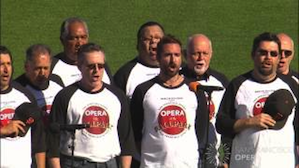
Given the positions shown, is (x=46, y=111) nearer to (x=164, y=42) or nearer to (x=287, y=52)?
(x=164, y=42)

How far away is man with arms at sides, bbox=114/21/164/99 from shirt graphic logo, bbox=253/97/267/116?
1.27m

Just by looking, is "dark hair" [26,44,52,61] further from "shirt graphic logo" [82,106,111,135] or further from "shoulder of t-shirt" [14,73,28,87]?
"shirt graphic logo" [82,106,111,135]

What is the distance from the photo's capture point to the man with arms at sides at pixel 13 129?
8.46 m

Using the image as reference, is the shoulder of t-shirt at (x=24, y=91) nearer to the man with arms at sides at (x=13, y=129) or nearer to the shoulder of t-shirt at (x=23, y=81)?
the man with arms at sides at (x=13, y=129)

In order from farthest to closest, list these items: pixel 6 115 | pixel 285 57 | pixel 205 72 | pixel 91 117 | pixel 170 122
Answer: pixel 285 57
pixel 205 72
pixel 170 122
pixel 91 117
pixel 6 115

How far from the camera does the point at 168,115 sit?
8789 millimetres

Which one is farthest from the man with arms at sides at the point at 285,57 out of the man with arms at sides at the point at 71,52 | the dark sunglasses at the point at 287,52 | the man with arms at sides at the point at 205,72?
the man with arms at sides at the point at 71,52

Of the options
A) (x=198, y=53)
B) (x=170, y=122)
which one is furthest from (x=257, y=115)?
(x=198, y=53)

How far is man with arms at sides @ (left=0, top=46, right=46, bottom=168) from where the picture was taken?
846 cm

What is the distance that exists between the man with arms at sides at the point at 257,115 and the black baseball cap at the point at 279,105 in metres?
0.05

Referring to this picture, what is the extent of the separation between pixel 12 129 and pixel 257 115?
6.52ft

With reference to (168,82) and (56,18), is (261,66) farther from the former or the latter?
(56,18)

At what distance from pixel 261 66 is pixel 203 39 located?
2.40 feet

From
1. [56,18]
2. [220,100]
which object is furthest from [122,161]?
[56,18]
